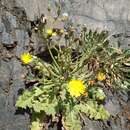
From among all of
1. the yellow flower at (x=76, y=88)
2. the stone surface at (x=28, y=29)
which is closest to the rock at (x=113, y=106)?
the stone surface at (x=28, y=29)

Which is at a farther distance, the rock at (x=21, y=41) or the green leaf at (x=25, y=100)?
the rock at (x=21, y=41)

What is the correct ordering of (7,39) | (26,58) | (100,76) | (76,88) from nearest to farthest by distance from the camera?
(76,88) → (26,58) → (7,39) → (100,76)

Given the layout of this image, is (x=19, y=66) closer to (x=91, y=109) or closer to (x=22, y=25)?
(x=22, y=25)

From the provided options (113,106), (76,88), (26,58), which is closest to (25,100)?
(26,58)

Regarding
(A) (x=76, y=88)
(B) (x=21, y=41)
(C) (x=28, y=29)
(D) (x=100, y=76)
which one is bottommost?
(A) (x=76, y=88)

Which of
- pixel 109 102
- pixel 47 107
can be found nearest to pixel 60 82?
pixel 47 107

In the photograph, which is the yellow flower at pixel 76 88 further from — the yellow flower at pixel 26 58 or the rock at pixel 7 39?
the rock at pixel 7 39

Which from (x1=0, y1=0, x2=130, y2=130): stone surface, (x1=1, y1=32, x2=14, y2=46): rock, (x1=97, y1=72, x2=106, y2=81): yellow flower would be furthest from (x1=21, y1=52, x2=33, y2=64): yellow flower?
(x1=97, y1=72, x2=106, y2=81): yellow flower

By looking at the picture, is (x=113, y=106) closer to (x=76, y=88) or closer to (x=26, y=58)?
(x=76, y=88)

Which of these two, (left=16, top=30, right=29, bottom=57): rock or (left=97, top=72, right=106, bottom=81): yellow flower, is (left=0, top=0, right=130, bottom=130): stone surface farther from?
(left=97, top=72, right=106, bottom=81): yellow flower
